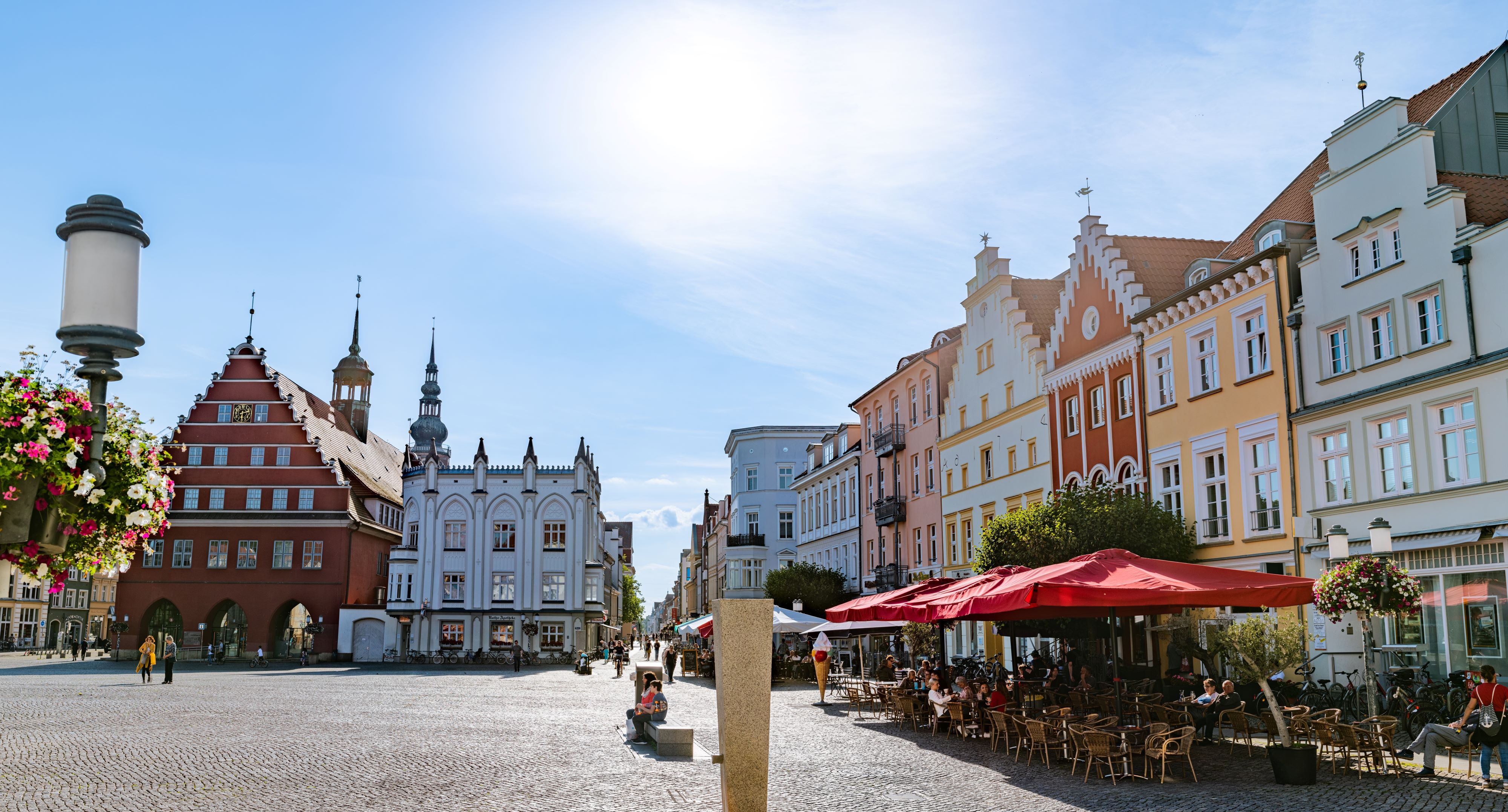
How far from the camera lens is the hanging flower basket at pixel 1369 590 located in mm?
15508

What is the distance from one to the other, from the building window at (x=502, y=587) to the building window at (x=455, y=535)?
2.53 meters

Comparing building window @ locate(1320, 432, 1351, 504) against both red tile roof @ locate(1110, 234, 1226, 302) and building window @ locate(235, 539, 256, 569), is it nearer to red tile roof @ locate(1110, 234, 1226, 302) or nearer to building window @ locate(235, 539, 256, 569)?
red tile roof @ locate(1110, 234, 1226, 302)

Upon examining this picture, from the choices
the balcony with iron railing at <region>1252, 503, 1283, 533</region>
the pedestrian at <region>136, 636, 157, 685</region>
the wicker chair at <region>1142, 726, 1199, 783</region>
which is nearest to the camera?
the wicker chair at <region>1142, 726, 1199, 783</region>

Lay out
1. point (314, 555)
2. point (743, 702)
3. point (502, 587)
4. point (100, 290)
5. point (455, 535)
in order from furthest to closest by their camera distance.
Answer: point (455, 535) → point (502, 587) → point (314, 555) → point (743, 702) → point (100, 290)

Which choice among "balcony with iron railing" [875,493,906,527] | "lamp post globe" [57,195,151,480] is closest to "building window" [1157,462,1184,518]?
"balcony with iron railing" [875,493,906,527]

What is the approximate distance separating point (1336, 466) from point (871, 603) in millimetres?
9906

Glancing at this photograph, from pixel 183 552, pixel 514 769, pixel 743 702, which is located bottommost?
pixel 514 769

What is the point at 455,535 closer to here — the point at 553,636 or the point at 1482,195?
the point at 553,636

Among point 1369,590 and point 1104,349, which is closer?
point 1369,590

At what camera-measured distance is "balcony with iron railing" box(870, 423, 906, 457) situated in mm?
48406

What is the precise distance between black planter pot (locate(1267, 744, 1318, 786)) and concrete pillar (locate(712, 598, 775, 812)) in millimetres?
7308

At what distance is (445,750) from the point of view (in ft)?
59.4

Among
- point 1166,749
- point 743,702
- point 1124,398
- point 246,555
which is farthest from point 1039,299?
point 246,555

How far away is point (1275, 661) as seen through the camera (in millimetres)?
18234
